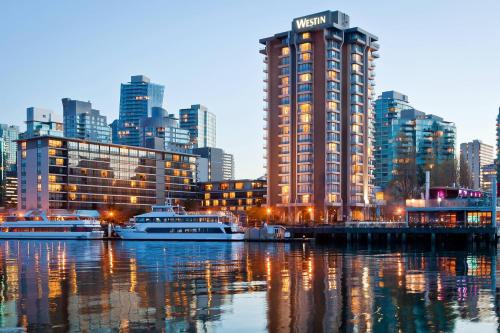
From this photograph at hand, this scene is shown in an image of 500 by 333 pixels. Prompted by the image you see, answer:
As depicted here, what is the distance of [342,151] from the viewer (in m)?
187

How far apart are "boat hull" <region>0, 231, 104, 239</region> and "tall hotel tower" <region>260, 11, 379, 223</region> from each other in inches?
2069

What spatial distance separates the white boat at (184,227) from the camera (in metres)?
137

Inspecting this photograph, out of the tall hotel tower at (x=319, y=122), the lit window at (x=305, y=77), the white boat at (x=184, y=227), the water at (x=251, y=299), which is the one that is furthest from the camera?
the lit window at (x=305, y=77)

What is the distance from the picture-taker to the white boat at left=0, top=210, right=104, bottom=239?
16350 centimetres

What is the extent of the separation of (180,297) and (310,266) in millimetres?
27184

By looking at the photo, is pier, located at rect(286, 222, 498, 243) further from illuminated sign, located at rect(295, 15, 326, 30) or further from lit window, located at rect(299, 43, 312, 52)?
Result: illuminated sign, located at rect(295, 15, 326, 30)

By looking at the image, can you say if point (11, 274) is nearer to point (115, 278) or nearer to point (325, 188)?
point (115, 278)

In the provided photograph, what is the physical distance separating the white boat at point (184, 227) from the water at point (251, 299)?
Answer: 72.4 meters

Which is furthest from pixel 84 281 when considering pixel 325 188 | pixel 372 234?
pixel 325 188

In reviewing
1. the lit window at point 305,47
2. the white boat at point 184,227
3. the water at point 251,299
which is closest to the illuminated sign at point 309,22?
the lit window at point 305,47

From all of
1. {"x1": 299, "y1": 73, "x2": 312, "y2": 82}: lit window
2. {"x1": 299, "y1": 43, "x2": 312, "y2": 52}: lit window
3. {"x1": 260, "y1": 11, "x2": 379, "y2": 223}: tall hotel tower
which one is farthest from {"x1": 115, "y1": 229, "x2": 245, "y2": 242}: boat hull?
{"x1": 299, "y1": 43, "x2": 312, "y2": 52}: lit window

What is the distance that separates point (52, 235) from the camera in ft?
549

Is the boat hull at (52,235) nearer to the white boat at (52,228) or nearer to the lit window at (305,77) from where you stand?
the white boat at (52,228)

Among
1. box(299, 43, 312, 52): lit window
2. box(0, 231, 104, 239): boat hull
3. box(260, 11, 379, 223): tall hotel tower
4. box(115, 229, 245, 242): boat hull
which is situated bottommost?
box(0, 231, 104, 239): boat hull
